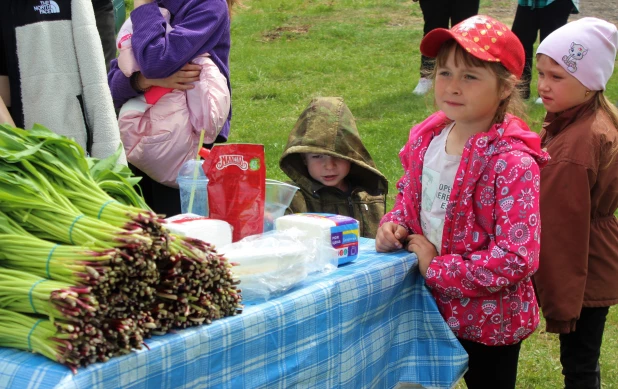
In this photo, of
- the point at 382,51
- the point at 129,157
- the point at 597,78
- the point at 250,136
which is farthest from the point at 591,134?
the point at 382,51

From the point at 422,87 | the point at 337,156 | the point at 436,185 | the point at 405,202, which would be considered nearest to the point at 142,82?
the point at 337,156

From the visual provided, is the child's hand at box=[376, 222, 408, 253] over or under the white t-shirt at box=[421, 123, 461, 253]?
under

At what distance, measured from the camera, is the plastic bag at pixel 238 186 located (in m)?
→ 2.41

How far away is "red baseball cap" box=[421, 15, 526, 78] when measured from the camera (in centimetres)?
250

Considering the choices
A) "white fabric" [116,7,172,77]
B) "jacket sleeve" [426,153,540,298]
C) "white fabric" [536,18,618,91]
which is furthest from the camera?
"white fabric" [116,7,172,77]

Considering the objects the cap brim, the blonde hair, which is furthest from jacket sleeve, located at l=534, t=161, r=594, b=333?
A: the cap brim

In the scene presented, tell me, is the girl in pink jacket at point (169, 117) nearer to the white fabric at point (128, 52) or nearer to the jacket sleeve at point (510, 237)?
the white fabric at point (128, 52)

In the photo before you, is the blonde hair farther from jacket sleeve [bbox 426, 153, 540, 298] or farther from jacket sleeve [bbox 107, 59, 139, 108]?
jacket sleeve [bbox 107, 59, 139, 108]

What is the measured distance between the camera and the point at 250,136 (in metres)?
8.44

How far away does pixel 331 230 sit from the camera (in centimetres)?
244

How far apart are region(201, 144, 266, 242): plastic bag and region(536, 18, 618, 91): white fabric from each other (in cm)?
162

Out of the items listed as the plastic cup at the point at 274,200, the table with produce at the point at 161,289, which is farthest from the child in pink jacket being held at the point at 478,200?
the plastic cup at the point at 274,200

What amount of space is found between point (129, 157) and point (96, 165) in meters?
1.53

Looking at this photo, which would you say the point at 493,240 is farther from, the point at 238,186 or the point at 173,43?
the point at 173,43
